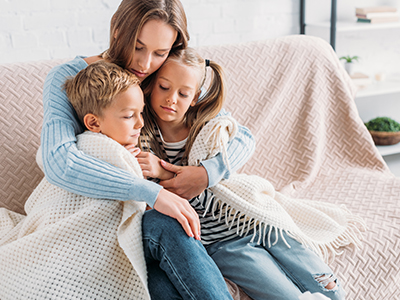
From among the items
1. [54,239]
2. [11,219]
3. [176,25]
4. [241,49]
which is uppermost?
[176,25]

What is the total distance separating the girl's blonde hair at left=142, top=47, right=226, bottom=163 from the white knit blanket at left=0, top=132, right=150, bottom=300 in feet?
0.71

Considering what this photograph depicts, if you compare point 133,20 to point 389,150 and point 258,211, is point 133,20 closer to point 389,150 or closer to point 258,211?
point 258,211

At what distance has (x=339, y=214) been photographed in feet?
4.45

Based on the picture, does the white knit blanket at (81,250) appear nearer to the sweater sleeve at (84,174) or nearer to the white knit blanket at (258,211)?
the sweater sleeve at (84,174)

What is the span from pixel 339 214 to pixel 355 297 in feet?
0.87

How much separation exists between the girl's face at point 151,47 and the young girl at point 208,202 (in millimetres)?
41

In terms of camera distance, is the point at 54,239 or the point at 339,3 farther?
the point at 339,3

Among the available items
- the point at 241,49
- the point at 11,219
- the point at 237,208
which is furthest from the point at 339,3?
the point at 11,219

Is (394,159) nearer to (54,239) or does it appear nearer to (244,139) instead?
(244,139)

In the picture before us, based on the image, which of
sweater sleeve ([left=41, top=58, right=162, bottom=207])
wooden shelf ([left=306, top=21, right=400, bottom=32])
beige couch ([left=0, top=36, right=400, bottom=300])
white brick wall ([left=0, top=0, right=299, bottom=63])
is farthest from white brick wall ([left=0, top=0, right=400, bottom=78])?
sweater sleeve ([left=41, top=58, right=162, bottom=207])

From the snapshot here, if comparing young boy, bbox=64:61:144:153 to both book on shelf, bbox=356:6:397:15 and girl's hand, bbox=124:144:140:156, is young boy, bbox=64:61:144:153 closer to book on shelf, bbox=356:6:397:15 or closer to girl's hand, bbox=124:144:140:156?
girl's hand, bbox=124:144:140:156

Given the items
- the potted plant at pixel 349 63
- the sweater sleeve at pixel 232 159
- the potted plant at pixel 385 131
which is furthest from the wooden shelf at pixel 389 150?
the sweater sleeve at pixel 232 159

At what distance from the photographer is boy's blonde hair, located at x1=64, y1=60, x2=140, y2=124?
1.05 metres

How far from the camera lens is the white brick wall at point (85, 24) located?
207 centimetres
